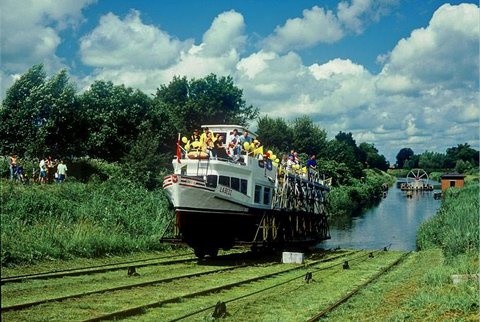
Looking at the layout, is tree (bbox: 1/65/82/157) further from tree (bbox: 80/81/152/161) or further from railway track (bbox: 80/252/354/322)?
railway track (bbox: 80/252/354/322)

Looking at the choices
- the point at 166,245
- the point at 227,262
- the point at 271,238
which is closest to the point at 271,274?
the point at 227,262

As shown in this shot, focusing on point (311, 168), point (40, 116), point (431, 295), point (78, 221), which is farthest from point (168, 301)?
point (40, 116)

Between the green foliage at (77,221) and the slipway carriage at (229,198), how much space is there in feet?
11.1

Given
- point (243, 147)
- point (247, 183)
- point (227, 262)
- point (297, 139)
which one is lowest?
point (227, 262)

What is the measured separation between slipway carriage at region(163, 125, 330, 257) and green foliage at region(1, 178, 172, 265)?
3.38 meters

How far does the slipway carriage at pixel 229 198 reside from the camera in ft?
67.0

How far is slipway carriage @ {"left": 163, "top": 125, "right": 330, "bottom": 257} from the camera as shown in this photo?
2042cm

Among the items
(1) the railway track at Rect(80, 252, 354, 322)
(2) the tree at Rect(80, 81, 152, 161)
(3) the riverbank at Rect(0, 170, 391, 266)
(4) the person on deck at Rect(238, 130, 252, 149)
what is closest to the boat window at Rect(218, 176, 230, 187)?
(4) the person on deck at Rect(238, 130, 252, 149)

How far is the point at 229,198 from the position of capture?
21.3 meters

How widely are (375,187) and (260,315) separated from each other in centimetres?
9401

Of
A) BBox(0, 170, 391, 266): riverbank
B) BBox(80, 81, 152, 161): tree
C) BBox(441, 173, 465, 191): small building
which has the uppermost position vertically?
BBox(80, 81, 152, 161): tree

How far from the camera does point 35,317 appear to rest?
10.2 m

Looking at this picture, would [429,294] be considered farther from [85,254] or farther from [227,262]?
[85,254]

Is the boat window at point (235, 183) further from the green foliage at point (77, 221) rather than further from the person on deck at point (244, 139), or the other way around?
the green foliage at point (77, 221)
